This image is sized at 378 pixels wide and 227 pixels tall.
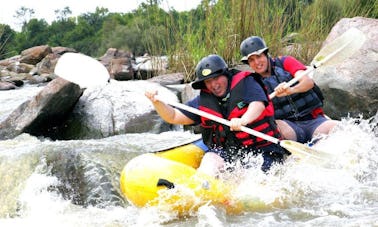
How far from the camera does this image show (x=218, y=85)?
12.5ft

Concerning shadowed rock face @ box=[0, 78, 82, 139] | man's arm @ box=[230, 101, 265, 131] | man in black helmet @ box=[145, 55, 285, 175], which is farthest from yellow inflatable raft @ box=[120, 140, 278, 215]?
shadowed rock face @ box=[0, 78, 82, 139]

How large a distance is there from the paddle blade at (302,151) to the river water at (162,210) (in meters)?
0.05

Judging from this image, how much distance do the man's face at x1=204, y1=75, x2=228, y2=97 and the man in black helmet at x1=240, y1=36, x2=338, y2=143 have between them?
58 cm

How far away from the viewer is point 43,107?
6363 millimetres

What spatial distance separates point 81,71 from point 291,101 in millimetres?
1712

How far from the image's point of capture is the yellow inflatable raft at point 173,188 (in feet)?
11.1

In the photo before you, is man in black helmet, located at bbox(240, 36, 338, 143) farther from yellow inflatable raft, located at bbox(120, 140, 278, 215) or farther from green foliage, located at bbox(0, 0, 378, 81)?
green foliage, located at bbox(0, 0, 378, 81)

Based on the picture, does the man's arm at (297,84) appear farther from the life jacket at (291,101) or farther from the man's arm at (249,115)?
the man's arm at (249,115)

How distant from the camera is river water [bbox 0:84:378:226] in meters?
3.37

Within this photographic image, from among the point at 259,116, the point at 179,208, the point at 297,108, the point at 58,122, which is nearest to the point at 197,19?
the point at 58,122

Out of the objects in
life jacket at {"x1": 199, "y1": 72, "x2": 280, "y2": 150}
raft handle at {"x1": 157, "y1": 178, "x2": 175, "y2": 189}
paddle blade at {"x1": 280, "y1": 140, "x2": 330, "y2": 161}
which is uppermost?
life jacket at {"x1": 199, "y1": 72, "x2": 280, "y2": 150}

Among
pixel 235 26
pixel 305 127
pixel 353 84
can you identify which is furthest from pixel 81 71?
pixel 235 26

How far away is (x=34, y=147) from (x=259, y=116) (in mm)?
2026

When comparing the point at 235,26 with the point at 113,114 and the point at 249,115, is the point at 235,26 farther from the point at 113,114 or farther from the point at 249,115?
the point at 249,115
